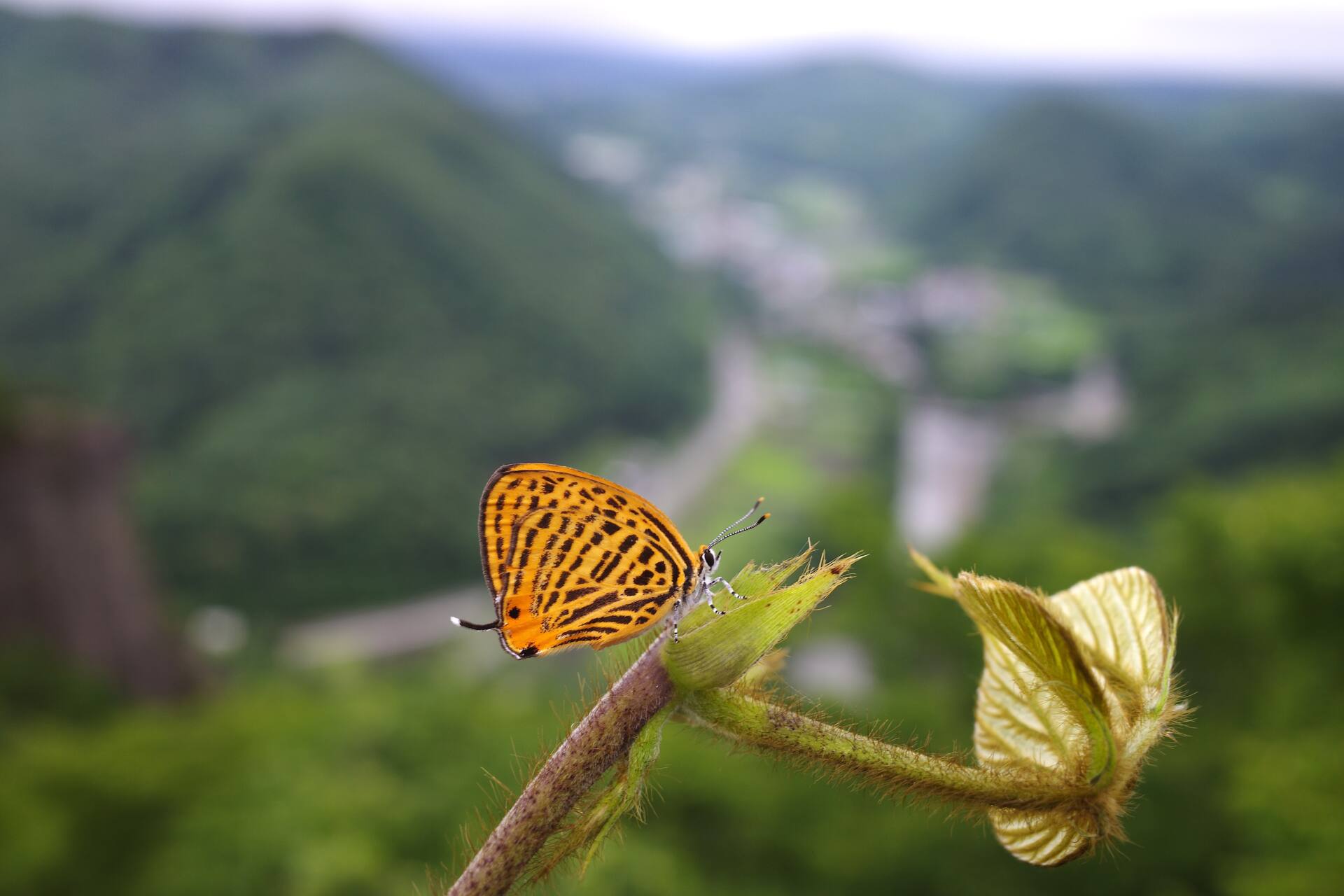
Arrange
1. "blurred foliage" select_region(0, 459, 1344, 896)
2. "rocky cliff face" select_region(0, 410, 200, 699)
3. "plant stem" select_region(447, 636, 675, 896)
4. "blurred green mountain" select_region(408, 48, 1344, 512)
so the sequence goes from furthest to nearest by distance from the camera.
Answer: "blurred green mountain" select_region(408, 48, 1344, 512), "rocky cliff face" select_region(0, 410, 200, 699), "blurred foliage" select_region(0, 459, 1344, 896), "plant stem" select_region(447, 636, 675, 896)

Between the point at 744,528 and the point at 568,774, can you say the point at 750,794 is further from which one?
the point at 568,774

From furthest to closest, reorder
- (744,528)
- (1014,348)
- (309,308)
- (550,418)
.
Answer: (1014,348), (309,308), (550,418), (744,528)

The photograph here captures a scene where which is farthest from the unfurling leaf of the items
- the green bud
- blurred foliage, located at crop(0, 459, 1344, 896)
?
blurred foliage, located at crop(0, 459, 1344, 896)

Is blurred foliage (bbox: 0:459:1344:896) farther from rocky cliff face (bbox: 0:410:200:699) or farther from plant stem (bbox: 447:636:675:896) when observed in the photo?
plant stem (bbox: 447:636:675:896)

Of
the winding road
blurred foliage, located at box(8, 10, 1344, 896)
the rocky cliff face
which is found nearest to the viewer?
blurred foliage, located at box(8, 10, 1344, 896)

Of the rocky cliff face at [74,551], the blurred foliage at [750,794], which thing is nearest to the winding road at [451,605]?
the rocky cliff face at [74,551]

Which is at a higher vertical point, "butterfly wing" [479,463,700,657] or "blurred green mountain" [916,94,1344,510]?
"butterfly wing" [479,463,700,657]

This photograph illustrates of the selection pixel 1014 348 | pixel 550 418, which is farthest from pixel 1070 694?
pixel 1014 348

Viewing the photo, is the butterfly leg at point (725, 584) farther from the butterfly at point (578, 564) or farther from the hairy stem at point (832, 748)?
the hairy stem at point (832, 748)
